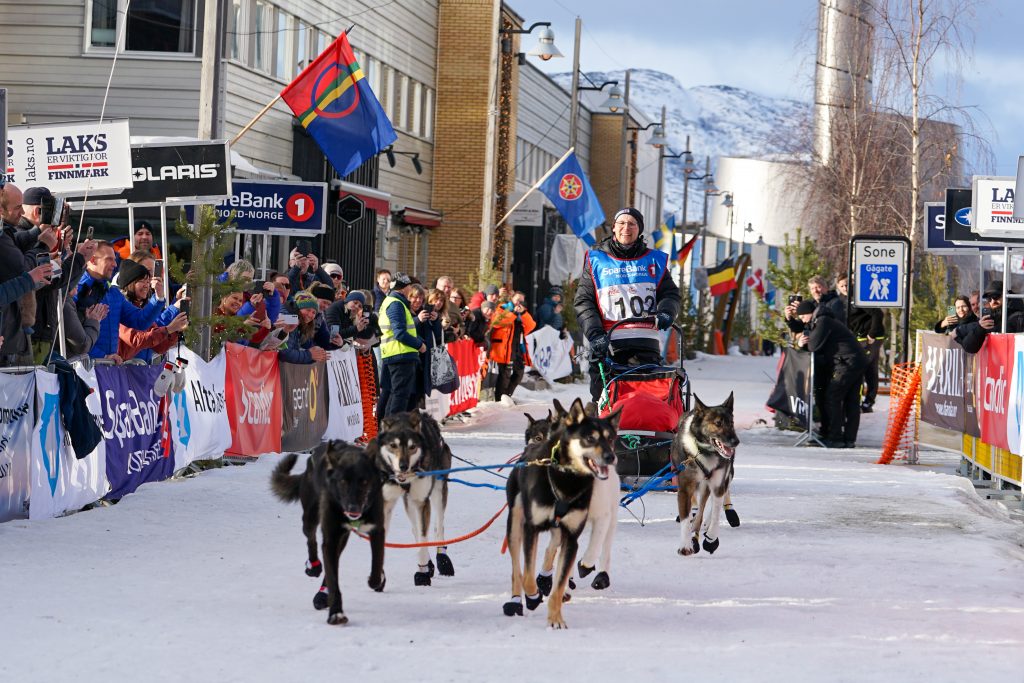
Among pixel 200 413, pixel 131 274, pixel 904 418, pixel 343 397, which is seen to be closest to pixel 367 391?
pixel 343 397

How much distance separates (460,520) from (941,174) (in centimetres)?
2587

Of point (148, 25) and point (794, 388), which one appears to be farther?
point (148, 25)

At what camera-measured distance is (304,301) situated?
1438 centimetres

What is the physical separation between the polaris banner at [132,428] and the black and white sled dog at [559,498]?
13.6 ft

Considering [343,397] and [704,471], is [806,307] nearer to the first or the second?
[343,397]

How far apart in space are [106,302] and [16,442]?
7.17 ft

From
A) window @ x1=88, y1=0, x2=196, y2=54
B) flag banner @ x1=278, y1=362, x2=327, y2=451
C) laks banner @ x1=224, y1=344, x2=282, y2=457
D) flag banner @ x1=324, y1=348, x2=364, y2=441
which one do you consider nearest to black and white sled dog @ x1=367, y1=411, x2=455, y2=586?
laks banner @ x1=224, y1=344, x2=282, y2=457

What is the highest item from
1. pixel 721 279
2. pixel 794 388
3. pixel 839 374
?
pixel 721 279

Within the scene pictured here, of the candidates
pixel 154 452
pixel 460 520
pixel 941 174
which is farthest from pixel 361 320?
pixel 941 174

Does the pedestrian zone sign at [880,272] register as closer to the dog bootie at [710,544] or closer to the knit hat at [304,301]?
the knit hat at [304,301]

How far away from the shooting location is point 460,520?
9992 millimetres

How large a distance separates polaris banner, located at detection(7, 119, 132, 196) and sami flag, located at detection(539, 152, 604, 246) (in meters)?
17.7

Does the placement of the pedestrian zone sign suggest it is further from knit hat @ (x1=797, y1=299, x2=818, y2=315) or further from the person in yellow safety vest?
the person in yellow safety vest

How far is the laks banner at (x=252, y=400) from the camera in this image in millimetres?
12695
